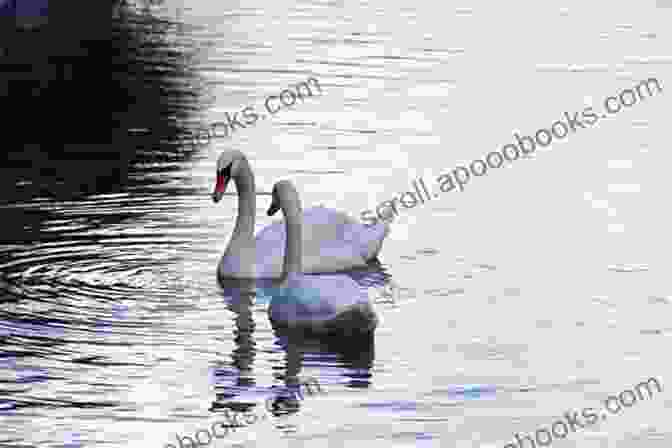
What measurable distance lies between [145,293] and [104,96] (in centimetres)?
1307

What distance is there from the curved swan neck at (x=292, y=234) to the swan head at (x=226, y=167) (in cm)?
109

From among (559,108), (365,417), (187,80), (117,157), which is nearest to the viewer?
(365,417)

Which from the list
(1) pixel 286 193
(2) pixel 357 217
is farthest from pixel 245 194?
(2) pixel 357 217

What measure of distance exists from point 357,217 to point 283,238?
2322mm

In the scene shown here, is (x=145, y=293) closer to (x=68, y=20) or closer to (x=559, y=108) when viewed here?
(x=559, y=108)

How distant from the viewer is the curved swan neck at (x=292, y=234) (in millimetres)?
14961

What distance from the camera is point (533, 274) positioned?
1553cm

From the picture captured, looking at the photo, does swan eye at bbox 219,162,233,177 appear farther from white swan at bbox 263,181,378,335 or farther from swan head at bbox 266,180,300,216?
white swan at bbox 263,181,378,335

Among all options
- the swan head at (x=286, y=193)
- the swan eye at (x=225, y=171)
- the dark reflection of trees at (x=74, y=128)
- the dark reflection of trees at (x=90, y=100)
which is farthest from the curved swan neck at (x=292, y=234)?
the dark reflection of trees at (x=90, y=100)

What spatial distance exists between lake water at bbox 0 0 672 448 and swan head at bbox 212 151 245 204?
0.67 meters

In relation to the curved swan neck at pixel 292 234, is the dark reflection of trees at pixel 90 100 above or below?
above

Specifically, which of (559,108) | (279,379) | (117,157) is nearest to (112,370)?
(279,379)

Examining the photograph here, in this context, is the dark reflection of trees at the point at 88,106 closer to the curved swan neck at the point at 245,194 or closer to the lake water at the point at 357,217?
the lake water at the point at 357,217

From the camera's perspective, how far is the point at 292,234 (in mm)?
15016
